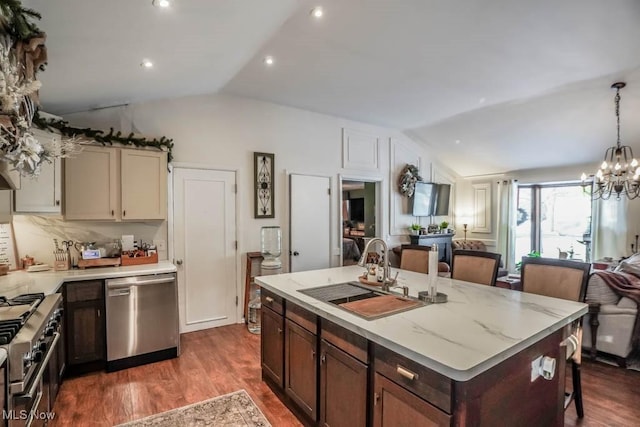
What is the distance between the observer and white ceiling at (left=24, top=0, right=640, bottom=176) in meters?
2.26

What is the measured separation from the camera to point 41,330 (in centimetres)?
183

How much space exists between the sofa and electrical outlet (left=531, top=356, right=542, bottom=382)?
200cm

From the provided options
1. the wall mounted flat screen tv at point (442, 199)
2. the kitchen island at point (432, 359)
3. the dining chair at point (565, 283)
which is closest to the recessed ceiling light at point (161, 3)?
the kitchen island at point (432, 359)

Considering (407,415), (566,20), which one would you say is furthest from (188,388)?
(566,20)

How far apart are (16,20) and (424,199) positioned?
6.09 meters

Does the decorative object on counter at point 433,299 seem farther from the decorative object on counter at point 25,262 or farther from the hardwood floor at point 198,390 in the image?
the decorative object on counter at point 25,262

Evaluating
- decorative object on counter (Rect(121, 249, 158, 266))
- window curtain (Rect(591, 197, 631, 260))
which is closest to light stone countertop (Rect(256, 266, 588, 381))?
decorative object on counter (Rect(121, 249, 158, 266))

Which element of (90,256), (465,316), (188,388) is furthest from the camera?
(90,256)

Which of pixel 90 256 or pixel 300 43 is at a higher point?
pixel 300 43

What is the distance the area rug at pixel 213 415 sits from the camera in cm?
230

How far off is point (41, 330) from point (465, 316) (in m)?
2.37

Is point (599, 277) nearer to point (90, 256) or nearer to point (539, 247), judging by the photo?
point (539, 247)

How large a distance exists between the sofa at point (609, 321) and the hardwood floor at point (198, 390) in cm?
18

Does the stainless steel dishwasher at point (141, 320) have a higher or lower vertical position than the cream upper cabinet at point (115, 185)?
lower
